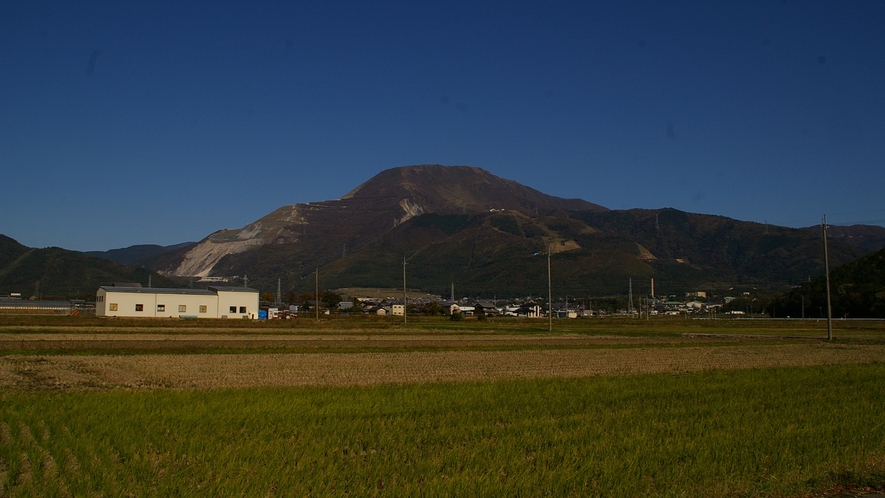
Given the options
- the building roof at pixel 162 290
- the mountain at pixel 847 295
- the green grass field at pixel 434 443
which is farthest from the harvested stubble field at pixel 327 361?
the mountain at pixel 847 295

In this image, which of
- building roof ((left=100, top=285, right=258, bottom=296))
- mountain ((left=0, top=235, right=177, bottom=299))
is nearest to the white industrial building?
building roof ((left=100, top=285, right=258, bottom=296))

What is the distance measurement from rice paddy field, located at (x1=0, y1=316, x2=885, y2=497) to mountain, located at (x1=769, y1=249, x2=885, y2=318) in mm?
93609

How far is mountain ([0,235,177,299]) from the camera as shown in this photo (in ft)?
522

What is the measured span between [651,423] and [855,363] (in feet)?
68.3

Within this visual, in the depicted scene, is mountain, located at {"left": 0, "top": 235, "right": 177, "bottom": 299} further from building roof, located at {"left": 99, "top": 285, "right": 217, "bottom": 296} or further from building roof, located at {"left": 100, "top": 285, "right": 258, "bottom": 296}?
building roof, located at {"left": 99, "top": 285, "right": 217, "bottom": 296}

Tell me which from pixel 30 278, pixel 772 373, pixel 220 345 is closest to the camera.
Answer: pixel 772 373

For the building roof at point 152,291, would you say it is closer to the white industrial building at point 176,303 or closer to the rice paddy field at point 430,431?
the white industrial building at point 176,303

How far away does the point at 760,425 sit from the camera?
1323 centimetres

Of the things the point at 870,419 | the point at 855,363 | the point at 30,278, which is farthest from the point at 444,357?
the point at 30,278

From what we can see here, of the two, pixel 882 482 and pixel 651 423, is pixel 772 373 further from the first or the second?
pixel 882 482

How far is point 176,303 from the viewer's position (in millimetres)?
80625

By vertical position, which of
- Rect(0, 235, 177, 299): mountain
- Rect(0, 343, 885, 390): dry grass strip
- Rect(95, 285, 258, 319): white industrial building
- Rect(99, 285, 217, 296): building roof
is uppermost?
Rect(0, 235, 177, 299): mountain

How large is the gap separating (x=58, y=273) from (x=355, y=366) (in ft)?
533

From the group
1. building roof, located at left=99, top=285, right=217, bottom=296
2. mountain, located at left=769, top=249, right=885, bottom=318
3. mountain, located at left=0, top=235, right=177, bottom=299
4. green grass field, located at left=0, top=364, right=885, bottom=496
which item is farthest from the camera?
mountain, located at left=0, top=235, right=177, bottom=299
